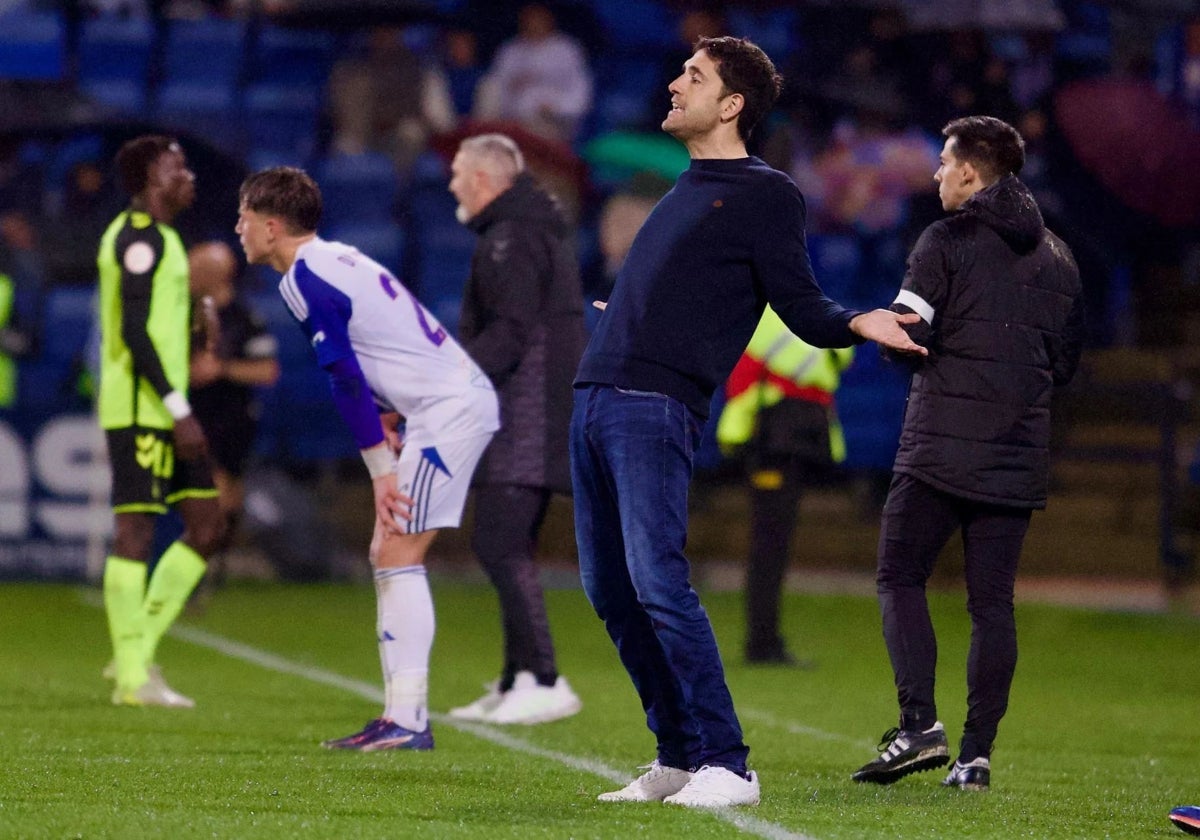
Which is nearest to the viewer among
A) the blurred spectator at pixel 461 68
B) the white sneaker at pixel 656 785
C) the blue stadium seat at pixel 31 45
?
the white sneaker at pixel 656 785

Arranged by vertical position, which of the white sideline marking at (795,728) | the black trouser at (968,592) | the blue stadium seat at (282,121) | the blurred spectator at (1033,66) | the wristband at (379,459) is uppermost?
the blurred spectator at (1033,66)

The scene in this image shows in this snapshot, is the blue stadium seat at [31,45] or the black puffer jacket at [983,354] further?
the blue stadium seat at [31,45]

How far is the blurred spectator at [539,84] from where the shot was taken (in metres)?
17.9

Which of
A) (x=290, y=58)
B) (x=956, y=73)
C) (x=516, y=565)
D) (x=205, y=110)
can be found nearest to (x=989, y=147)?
(x=516, y=565)

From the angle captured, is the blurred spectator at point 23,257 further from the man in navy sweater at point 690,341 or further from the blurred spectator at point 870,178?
the man in navy sweater at point 690,341

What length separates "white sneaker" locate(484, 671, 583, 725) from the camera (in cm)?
780

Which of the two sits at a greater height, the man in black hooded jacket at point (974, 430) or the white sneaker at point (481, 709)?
the man in black hooded jacket at point (974, 430)

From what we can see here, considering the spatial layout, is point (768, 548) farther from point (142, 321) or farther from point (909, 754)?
point (909, 754)

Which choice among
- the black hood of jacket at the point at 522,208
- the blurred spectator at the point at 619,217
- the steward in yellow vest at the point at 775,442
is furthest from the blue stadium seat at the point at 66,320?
the black hood of jacket at the point at 522,208

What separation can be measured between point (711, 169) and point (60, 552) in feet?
32.5

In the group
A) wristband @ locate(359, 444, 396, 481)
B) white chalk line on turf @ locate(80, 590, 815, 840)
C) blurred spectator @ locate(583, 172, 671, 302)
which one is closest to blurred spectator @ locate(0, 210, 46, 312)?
white chalk line on turf @ locate(80, 590, 815, 840)

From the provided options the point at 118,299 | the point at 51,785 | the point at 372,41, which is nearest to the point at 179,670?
the point at 118,299

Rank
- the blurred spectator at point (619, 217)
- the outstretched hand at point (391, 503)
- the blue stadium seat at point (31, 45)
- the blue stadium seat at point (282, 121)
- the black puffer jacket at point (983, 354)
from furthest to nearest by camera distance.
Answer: the blue stadium seat at point (31, 45), the blue stadium seat at point (282, 121), the blurred spectator at point (619, 217), the outstretched hand at point (391, 503), the black puffer jacket at point (983, 354)

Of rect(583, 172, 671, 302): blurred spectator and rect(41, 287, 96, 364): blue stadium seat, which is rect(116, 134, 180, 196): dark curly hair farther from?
rect(41, 287, 96, 364): blue stadium seat
